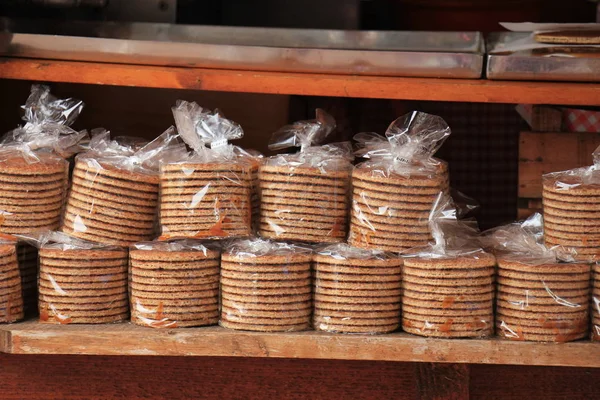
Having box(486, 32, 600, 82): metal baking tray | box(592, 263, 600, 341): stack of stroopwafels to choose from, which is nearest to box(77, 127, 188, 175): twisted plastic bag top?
box(486, 32, 600, 82): metal baking tray

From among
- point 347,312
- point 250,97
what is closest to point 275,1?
point 250,97

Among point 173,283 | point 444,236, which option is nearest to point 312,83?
point 444,236

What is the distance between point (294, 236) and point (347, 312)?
23cm

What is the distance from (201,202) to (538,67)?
91 centimetres

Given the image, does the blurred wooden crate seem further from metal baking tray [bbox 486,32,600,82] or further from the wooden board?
metal baking tray [bbox 486,32,600,82]

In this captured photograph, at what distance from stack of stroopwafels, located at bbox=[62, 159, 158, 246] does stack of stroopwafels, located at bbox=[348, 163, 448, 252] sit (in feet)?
1.77

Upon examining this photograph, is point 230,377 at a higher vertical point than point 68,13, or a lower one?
lower

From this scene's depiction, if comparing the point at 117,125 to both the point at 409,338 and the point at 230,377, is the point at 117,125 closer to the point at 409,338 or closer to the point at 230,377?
the point at 230,377

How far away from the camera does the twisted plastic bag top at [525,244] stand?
2.28m

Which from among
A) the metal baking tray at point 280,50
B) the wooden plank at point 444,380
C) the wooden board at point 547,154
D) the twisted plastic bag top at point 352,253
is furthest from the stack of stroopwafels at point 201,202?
the wooden board at point 547,154

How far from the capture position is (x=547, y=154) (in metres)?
2.56

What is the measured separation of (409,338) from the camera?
226 cm

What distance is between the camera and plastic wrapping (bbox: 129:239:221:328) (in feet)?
7.54

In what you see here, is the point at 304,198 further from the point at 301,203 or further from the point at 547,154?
the point at 547,154
